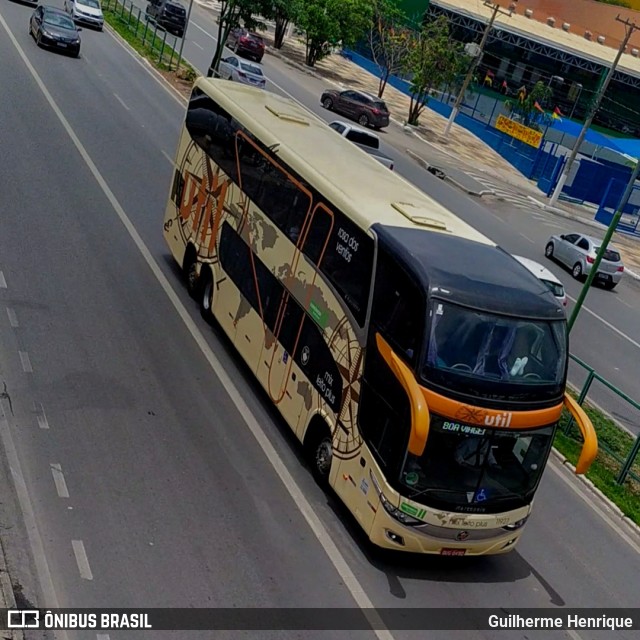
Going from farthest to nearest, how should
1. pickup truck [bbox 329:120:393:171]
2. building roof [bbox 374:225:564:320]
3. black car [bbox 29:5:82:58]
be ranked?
black car [bbox 29:5:82:58] → pickup truck [bbox 329:120:393:171] → building roof [bbox 374:225:564:320]

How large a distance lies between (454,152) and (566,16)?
42.4 metres

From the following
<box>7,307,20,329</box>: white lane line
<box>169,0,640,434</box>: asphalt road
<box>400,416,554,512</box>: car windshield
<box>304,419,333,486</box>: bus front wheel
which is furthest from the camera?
<box>169,0,640,434</box>: asphalt road

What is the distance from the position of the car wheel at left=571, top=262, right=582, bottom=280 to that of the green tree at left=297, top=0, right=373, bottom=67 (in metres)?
30.4

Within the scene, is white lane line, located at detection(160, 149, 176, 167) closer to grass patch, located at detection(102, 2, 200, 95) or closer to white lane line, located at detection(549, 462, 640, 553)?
grass patch, located at detection(102, 2, 200, 95)

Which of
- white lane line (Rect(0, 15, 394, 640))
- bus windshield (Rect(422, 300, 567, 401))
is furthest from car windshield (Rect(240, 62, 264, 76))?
bus windshield (Rect(422, 300, 567, 401))

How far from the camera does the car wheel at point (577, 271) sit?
3272cm

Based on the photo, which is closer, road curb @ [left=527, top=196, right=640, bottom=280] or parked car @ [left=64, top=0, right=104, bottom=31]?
parked car @ [left=64, top=0, right=104, bottom=31]

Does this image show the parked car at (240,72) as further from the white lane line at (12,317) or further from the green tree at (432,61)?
the white lane line at (12,317)

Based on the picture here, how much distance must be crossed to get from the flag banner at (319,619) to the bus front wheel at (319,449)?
94.2 inches

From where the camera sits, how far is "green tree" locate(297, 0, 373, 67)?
188 feet

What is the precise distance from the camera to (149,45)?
45.8 metres

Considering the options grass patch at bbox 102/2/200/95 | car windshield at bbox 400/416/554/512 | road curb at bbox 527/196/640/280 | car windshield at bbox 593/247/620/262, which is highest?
car windshield at bbox 400/416/554/512

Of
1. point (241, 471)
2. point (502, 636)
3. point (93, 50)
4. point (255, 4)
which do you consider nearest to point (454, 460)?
point (502, 636)

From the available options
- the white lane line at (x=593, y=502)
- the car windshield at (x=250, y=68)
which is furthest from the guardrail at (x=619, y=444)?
the car windshield at (x=250, y=68)
